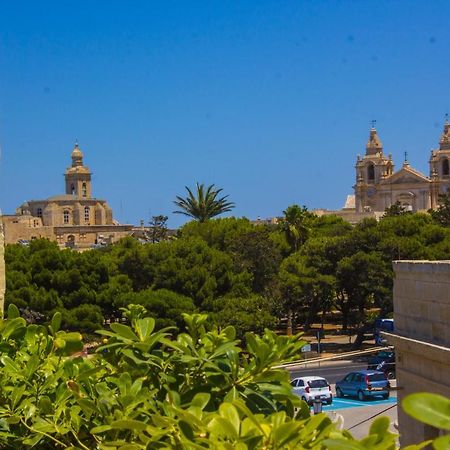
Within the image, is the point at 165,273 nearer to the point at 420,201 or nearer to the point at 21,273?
the point at 21,273

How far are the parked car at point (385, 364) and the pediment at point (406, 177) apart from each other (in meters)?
91.6

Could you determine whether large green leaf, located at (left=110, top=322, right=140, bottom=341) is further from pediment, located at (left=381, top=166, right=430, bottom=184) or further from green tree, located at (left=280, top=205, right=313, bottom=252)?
pediment, located at (left=381, top=166, right=430, bottom=184)

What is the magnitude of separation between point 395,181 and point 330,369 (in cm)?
9425

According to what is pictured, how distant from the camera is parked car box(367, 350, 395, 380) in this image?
96.3ft

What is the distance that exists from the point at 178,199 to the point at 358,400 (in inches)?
1719

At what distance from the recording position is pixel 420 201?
12406cm

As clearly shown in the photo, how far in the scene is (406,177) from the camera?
126 m

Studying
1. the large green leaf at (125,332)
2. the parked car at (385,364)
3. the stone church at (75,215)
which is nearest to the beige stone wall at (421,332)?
the large green leaf at (125,332)

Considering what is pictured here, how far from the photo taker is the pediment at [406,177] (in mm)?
124500

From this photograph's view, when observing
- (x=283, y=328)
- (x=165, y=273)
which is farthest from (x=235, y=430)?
(x=283, y=328)

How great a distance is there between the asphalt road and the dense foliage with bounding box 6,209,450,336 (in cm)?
236

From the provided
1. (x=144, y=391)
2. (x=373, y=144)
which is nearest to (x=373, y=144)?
(x=373, y=144)

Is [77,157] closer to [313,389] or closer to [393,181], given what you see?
Result: [393,181]

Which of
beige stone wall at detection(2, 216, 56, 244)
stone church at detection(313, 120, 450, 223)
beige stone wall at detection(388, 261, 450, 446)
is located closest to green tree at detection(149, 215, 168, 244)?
beige stone wall at detection(2, 216, 56, 244)
